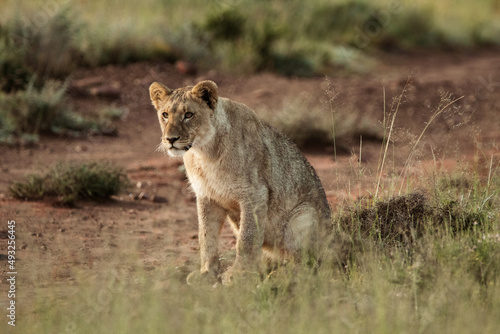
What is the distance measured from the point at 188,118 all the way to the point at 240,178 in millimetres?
616

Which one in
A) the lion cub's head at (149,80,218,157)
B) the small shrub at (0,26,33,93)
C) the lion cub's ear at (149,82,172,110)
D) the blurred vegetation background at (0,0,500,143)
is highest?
the blurred vegetation background at (0,0,500,143)

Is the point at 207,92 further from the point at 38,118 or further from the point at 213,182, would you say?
the point at 38,118

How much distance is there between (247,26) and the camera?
56.9ft

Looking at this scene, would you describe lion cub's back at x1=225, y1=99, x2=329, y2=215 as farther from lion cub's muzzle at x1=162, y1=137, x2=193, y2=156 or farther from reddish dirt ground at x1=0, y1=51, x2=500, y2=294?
lion cub's muzzle at x1=162, y1=137, x2=193, y2=156

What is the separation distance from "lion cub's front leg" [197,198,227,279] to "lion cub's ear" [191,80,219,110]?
79cm

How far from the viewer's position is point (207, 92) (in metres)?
5.81

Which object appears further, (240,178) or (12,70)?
(12,70)

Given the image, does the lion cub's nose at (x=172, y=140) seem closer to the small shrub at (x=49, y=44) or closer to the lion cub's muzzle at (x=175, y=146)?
the lion cub's muzzle at (x=175, y=146)

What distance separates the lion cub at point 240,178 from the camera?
5.75 meters

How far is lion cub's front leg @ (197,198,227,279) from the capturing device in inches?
237

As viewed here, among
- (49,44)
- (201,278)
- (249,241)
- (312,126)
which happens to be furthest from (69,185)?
(49,44)

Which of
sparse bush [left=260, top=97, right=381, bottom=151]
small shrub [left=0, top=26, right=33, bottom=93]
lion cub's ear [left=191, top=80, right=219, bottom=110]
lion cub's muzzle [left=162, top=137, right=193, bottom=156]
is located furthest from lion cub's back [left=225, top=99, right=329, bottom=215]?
small shrub [left=0, top=26, right=33, bottom=93]

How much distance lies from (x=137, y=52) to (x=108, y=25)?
131cm

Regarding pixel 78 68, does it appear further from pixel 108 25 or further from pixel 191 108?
pixel 191 108
